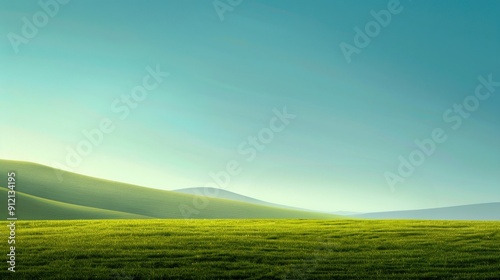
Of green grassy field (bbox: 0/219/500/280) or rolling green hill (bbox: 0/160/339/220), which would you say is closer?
green grassy field (bbox: 0/219/500/280)

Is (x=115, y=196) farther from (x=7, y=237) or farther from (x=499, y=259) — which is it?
(x=499, y=259)

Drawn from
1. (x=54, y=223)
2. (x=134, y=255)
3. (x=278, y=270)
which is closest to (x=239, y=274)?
(x=278, y=270)

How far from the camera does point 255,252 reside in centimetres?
2277

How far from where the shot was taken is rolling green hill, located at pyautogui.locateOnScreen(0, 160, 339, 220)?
2667 inches

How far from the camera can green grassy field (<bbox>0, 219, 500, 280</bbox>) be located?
62.8ft

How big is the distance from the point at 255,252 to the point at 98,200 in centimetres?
6612

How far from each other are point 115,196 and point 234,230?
63.1 meters

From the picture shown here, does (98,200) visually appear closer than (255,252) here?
No

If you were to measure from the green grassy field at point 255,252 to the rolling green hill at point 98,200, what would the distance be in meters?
37.0

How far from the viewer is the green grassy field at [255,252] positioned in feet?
Answer: 62.8

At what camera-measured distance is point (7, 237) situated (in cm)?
2686

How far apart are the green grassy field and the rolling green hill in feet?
121

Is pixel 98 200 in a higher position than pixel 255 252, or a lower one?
higher

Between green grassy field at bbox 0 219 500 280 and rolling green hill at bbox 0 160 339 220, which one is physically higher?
rolling green hill at bbox 0 160 339 220
